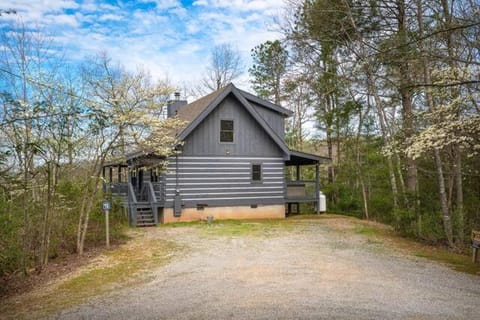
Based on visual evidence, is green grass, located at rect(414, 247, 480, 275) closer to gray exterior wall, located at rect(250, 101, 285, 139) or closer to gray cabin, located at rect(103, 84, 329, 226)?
gray cabin, located at rect(103, 84, 329, 226)

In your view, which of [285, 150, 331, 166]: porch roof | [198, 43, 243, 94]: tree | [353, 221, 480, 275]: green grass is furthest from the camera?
[198, 43, 243, 94]: tree

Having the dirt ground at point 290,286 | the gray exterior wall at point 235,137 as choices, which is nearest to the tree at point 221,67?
the gray exterior wall at point 235,137

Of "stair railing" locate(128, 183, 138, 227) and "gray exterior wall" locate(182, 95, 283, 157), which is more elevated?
"gray exterior wall" locate(182, 95, 283, 157)

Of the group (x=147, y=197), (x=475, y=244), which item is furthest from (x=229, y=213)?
(x=475, y=244)

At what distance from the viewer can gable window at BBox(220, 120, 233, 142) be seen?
16953mm

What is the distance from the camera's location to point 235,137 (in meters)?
17.1

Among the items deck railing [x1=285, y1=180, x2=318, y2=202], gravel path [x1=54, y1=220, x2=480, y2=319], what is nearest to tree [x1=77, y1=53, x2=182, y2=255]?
gravel path [x1=54, y1=220, x2=480, y2=319]

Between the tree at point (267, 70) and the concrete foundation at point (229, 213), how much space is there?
1036 centimetres

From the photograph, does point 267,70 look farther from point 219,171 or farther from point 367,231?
point 367,231

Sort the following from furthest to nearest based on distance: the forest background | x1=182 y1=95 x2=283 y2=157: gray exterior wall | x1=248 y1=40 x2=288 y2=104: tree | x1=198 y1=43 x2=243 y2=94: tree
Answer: x1=198 y1=43 x2=243 y2=94: tree
x1=248 y1=40 x2=288 y2=104: tree
x1=182 y1=95 x2=283 y2=157: gray exterior wall
the forest background

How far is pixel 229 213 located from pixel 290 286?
34.3 ft

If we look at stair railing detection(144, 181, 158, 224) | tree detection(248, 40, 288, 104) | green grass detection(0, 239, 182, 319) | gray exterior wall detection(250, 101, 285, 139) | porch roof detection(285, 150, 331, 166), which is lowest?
green grass detection(0, 239, 182, 319)

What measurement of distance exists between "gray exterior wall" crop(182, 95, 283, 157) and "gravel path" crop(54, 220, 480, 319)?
6991mm

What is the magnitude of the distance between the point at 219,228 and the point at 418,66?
27.9 ft
